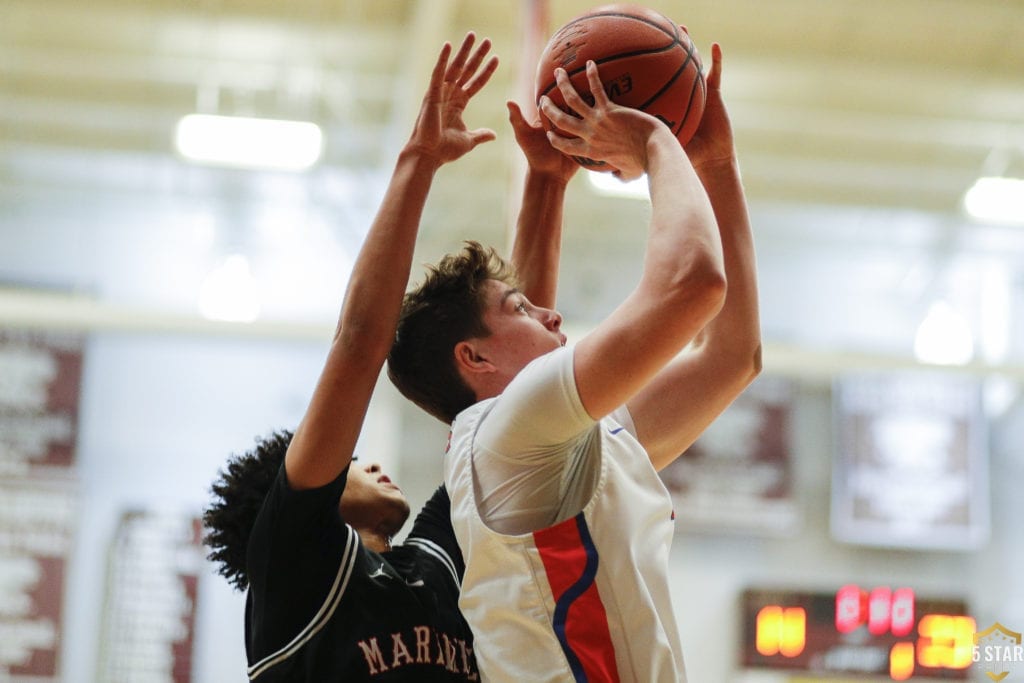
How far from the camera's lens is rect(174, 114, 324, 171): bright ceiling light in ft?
28.2

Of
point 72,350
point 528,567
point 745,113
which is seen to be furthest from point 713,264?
point 72,350

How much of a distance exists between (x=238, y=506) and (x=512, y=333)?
25.2 inches

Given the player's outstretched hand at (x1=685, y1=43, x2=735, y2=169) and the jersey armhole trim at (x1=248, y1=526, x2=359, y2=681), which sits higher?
the player's outstretched hand at (x1=685, y1=43, x2=735, y2=169)

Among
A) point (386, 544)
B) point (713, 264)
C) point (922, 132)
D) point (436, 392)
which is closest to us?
point (713, 264)

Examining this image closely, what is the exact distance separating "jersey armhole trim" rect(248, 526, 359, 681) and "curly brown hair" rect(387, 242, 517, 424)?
0.27 m

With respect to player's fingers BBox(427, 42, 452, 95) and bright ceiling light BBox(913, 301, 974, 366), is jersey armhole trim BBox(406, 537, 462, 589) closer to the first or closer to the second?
player's fingers BBox(427, 42, 452, 95)

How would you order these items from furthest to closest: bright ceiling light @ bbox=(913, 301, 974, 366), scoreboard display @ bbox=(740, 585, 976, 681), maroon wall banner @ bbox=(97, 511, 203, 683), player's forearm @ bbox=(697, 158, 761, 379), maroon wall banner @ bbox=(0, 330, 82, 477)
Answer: bright ceiling light @ bbox=(913, 301, 974, 366), maroon wall banner @ bbox=(0, 330, 82, 477), maroon wall banner @ bbox=(97, 511, 203, 683), scoreboard display @ bbox=(740, 585, 976, 681), player's forearm @ bbox=(697, 158, 761, 379)

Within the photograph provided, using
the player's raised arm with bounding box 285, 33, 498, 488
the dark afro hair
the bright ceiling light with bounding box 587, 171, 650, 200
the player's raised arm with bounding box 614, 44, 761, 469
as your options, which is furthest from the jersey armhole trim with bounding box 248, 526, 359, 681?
the bright ceiling light with bounding box 587, 171, 650, 200

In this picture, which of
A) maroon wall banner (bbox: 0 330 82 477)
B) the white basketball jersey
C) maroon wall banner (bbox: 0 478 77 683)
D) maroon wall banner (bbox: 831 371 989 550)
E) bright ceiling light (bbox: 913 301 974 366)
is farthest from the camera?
maroon wall banner (bbox: 831 371 989 550)

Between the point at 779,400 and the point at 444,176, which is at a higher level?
the point at 444,176

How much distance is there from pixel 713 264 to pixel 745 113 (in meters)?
8.40

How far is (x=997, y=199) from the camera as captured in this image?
969 centimetres

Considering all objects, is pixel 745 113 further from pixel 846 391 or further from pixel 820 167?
pixel 846 391

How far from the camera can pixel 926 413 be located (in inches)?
436
